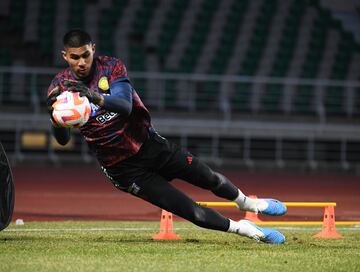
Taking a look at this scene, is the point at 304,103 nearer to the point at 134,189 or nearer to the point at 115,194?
the point at 115,194

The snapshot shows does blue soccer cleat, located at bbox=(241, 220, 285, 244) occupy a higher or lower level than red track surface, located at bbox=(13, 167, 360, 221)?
higher

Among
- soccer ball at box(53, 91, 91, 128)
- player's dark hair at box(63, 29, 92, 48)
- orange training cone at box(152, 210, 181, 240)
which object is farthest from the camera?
orange training cone at box(152, 210, 181, 240)

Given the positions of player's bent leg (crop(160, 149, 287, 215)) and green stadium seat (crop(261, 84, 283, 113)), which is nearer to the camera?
player's bent leg (crop(160, 149, 287, 215))

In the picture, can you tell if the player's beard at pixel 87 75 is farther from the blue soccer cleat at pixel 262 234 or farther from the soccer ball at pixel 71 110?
the blue soccer cleat at pixel 262 234

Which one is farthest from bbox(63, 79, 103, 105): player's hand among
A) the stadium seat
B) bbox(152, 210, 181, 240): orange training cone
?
the stadium seat

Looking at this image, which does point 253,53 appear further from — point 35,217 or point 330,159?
point 35,217

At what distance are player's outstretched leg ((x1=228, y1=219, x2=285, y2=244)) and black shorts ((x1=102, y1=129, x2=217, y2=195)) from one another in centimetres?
50

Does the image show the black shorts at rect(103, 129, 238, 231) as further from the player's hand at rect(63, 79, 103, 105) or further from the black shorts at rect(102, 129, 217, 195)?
the player's hand at rect(63, 79, 103, 105)

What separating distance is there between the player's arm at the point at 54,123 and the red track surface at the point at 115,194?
200 inches

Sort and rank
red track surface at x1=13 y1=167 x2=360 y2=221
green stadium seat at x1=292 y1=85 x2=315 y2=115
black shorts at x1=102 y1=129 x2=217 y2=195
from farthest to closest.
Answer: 1. green stadium seat at x1=292 y1=85 x2=315 y2=115
2. red track surface at x1=13 y1=167 x2=360 y2=221
3. black shorts at x1=102 y1=129 x2=217 y2=195

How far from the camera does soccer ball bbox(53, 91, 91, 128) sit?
293 inches

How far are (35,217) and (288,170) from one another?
40.5ft

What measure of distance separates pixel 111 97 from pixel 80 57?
22.3 inches

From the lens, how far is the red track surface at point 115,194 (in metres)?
13.9
